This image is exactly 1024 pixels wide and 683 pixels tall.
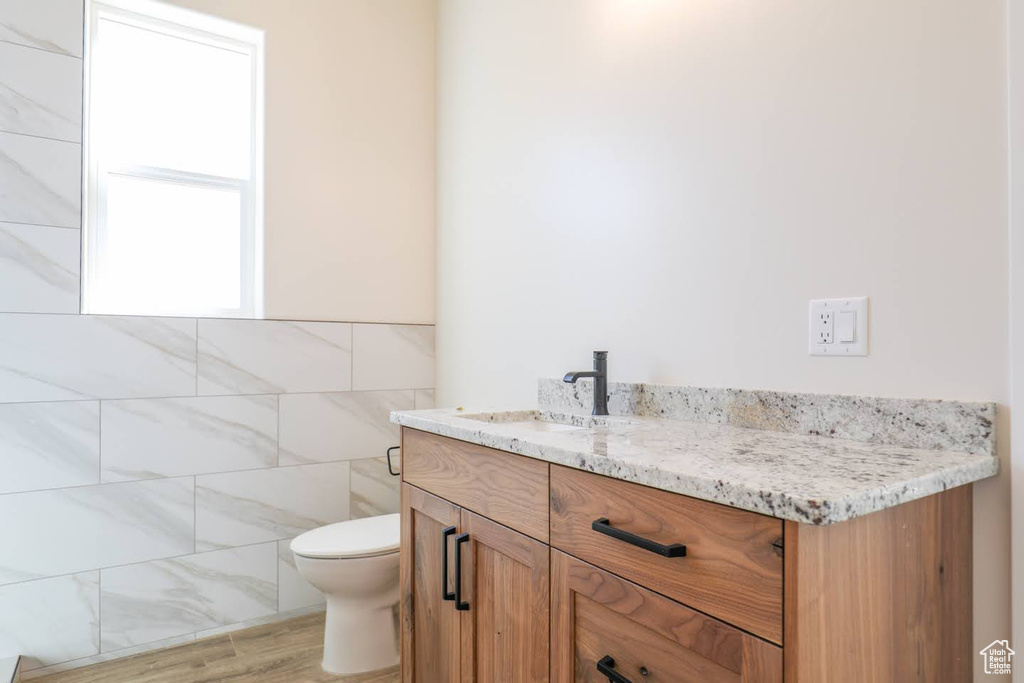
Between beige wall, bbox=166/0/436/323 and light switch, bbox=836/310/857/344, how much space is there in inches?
75.8

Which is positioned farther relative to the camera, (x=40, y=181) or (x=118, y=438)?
(x=118, y=438)

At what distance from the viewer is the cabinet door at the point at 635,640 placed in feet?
2.63

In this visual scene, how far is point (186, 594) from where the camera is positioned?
2.25 metres

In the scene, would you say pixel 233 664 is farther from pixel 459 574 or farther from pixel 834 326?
pixel 834 326

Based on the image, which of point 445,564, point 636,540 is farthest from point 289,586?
point 636,540

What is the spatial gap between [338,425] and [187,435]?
0.57 m

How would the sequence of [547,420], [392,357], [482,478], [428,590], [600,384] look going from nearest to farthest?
[482,478], [428,590], [600,384], [547,420], [392,357]

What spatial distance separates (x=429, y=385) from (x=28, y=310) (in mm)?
1520

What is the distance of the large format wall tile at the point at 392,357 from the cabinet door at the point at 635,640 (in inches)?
66.7

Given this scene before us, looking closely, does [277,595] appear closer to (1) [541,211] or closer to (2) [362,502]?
(2) [362,502]

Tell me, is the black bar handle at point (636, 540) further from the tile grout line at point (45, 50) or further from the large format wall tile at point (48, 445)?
the tile grout line at point (45, 50)

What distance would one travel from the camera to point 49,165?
2055 millimetres

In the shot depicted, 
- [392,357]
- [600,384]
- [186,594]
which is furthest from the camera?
[392,357]

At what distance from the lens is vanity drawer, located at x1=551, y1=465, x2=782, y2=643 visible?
0.77m
